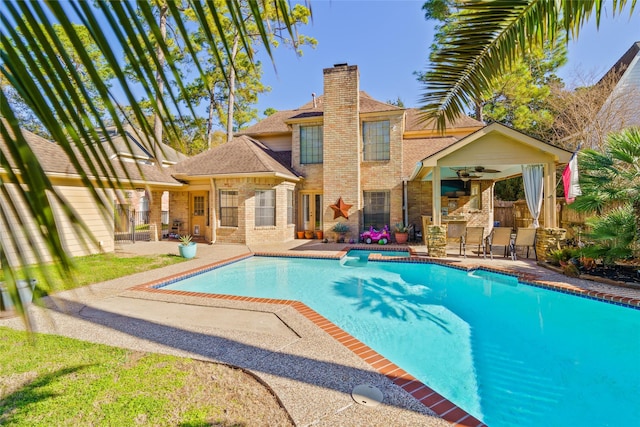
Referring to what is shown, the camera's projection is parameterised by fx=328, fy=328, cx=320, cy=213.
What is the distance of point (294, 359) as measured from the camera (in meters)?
4.15

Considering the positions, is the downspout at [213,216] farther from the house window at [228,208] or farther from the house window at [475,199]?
the house window at [475,199]

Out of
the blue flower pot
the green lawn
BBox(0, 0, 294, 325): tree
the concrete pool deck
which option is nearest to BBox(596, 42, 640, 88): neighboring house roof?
the concrete pool deck

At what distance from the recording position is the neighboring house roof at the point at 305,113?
1632 centimetres

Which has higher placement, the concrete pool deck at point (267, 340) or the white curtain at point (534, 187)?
the white curtain at point (534, 187)

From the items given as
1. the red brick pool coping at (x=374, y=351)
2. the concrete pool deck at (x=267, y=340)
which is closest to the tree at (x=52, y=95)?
the concrete pool deck at (x=267, y=340)

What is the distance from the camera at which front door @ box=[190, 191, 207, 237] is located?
17109 millimetres

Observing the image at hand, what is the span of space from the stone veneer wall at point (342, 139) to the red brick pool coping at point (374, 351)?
4015mm

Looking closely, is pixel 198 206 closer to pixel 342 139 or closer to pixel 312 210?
pixel 312 210

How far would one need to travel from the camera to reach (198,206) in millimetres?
17250

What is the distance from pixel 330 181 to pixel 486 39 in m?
12.6

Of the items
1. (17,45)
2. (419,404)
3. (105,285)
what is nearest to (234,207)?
(105,285)

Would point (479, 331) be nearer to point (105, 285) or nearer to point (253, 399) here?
point (253, 399)

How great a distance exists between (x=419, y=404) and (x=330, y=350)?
142 cm

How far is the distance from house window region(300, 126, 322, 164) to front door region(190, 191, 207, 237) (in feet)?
18.6
